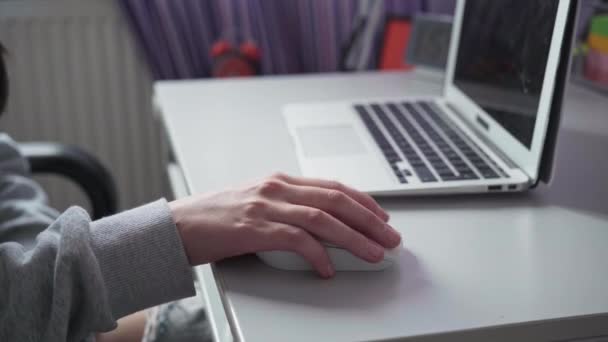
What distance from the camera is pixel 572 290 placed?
0.57 metres

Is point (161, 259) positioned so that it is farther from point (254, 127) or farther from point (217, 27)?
point (217, 27)

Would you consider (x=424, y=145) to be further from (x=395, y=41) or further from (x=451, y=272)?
(x=395, y=41)

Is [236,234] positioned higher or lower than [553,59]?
lower

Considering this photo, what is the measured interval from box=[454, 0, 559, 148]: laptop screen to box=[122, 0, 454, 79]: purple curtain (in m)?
0.66

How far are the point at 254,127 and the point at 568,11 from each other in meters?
0.47

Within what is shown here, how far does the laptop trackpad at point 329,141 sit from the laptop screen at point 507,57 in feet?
0.60

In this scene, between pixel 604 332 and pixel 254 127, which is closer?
pixel 604 332

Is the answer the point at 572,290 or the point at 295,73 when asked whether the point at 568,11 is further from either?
the point at 295,73

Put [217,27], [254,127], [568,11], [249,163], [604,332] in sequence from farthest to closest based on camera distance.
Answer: [217,27] → [254,127] → [249,163] → [568,11] → [604,332]

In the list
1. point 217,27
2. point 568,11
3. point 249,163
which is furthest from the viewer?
point 217,27

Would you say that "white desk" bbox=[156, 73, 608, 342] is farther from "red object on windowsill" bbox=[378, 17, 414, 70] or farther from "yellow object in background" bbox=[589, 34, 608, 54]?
"red object on windowsill" bbox=[378, 17, 414, 70]

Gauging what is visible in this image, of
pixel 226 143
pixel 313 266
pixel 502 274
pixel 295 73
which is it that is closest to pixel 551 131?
pixel 502 274

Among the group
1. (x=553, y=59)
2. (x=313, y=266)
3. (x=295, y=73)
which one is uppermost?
(x=553, y=59)

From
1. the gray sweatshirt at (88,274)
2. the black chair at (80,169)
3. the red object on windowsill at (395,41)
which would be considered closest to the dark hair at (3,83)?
the black chair at (80,169)
